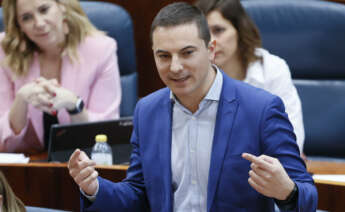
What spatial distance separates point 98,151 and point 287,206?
2.17 ft

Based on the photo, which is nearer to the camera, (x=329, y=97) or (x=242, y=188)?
(x=242, y=188)

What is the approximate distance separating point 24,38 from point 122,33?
368 millimetres

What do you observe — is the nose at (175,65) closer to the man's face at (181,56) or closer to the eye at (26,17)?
the man's face at (181,56)

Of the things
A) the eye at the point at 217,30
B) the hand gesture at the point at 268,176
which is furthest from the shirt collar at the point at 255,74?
the hand gesture at the point at 268,176

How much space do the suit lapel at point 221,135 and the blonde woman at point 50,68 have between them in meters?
0.72

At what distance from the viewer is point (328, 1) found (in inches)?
79.9

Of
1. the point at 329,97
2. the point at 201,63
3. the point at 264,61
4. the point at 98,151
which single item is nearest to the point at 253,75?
the point at 264,61

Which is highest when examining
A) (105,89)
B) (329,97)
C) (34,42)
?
(34,42)

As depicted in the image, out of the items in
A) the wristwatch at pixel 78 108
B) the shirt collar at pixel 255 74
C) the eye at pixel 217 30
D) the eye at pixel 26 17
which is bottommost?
the wristwatch at pixel 78 108

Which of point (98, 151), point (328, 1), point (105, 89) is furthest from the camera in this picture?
point (328, 1)

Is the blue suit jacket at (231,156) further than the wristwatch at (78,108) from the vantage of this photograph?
No

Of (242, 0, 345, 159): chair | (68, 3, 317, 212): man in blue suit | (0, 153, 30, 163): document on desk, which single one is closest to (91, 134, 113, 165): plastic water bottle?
(0, 153, 30, 163): document on desk

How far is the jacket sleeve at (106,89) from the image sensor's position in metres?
1.87

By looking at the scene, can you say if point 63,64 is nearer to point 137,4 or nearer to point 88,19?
point 88,19
